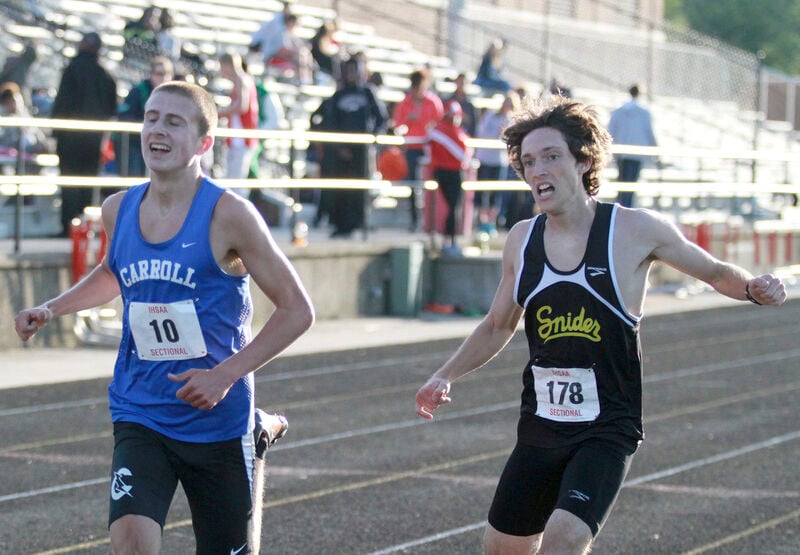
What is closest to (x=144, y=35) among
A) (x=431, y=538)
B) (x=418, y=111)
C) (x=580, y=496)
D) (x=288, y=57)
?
(x=288, y=57)

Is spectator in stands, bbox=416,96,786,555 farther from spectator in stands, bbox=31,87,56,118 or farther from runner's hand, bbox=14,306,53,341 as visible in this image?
spectator in stands, bbox=31,87,56,118

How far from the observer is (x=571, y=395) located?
15.8 feet

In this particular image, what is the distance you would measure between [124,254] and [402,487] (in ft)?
11.5

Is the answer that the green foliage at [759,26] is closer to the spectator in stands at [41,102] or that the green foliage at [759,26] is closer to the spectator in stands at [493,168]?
the spectator in stands at [493,168]

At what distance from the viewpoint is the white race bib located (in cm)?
482

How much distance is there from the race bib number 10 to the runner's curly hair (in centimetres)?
129

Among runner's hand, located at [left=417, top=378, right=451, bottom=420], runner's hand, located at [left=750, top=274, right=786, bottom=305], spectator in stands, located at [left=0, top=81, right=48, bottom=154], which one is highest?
spectator in stands, located at [left=0, top=81, right=48, bottom=154]

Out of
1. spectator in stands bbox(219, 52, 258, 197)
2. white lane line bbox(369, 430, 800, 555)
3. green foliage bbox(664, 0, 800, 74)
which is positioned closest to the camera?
white lane line bbox(369, 430, 800, 555)

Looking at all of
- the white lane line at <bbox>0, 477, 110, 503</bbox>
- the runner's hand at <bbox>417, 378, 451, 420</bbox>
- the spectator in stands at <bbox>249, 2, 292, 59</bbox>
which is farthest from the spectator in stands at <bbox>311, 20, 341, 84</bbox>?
the runner's hand at <bbox>417, 378, 451, 420</bbox>

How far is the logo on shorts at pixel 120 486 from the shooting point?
453 cm

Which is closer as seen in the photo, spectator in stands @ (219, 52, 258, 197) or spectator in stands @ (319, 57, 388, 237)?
spectator in stands @ (219, 52, 258, 197)

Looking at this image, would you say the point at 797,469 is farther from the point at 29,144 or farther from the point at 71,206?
the point at 29,144

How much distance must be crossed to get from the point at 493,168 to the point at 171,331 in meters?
14.2

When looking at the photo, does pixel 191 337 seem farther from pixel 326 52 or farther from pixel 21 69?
pixel 326 52
